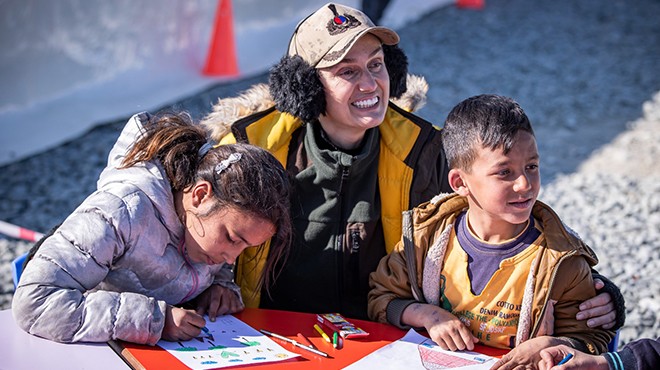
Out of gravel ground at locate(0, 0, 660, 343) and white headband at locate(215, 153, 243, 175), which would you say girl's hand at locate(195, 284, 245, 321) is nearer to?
white headband at locate(215, 153, 243, 175)

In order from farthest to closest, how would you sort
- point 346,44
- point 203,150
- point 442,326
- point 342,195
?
1. point 342,195
2. point 346,44
3. point 203,150
4. point 442,326

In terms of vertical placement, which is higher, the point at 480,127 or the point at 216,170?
the point at 480,127

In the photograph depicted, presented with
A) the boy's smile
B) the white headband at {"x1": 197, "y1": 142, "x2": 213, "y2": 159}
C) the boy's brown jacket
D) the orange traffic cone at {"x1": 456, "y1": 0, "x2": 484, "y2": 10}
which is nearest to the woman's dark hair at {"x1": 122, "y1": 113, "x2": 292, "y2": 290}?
the white headband at {"x1": 197, "y1": 142, "x2": 213, "y2": 159}

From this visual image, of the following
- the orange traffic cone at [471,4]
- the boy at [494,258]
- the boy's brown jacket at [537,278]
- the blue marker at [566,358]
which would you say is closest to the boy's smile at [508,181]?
the boy at [494,258]

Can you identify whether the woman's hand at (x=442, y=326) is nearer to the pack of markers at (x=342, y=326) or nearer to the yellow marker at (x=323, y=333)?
the pack of markers at (x=342, y=326)

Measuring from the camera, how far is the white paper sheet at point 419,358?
7.80 feet

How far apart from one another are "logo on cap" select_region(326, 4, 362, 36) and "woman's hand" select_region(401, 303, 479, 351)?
1.06 m

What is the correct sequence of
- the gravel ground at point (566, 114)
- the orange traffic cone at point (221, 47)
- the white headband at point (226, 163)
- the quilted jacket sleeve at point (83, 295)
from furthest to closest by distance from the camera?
the orange traffic cone at point (221, 47) → the gravel ground at point (566, 114) → the white headband at point (226, 163) → the quilted jacket sleeve at point (83, 295)

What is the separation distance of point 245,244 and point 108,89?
166 inches

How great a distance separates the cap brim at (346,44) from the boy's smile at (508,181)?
679 millimetres

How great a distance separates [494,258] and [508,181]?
259 mm

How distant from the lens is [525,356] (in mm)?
2357

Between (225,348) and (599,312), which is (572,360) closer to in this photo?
(599,312)

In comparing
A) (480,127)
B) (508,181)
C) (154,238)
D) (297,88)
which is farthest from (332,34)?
(154,238)
